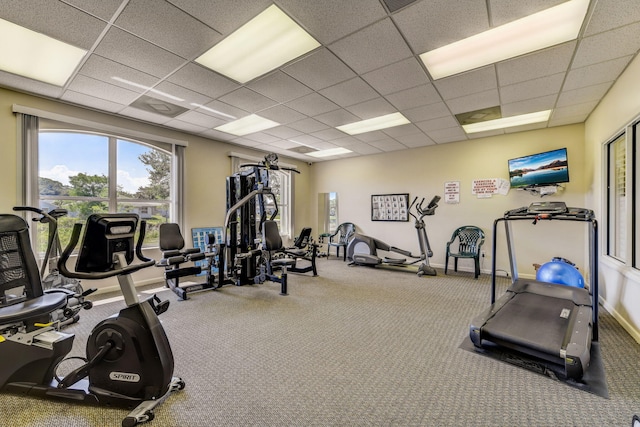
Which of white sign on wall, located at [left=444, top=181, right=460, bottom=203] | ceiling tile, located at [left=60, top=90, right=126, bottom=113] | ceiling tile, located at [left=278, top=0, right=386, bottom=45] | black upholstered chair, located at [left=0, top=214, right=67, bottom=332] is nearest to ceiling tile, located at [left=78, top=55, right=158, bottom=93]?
ceiling tile, located at [left=60, top=90, right=126, bottom=113]

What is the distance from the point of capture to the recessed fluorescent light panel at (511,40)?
2197 millimetres

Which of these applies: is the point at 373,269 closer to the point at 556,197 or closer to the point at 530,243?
the point at 530,243

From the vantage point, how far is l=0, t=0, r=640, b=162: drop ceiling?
2.13m

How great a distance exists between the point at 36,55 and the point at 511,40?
4.67 m

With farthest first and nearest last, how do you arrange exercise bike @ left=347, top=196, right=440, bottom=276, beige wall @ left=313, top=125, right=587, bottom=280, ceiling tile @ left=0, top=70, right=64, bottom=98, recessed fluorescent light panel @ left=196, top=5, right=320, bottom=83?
exercise bike @ left=347, top=196, right=440, bottom=276
beige wall @ left=313, top=125, right=587, bottom=280
ceiling tile @ left=0, top=70, right=64, bottom=98
recessed fluorescent light panel @ left=196, top=5, right=320, bottom=83

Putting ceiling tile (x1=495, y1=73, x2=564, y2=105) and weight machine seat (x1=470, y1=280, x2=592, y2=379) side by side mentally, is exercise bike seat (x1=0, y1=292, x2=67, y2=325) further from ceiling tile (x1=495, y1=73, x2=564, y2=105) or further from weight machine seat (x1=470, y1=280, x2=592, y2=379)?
ceiling tile (x1=495, y1=73, x2=564, y2=105)

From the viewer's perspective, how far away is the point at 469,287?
4.53 meters

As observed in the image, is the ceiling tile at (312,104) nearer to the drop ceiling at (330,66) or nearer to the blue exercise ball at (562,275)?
the drop ceiling at (330,66)

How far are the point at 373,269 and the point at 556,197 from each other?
363cm

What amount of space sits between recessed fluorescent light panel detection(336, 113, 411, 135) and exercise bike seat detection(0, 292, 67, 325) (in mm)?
4394

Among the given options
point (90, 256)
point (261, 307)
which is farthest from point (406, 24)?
point (261, 307)

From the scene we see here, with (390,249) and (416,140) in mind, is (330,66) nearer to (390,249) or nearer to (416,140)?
(416,140)

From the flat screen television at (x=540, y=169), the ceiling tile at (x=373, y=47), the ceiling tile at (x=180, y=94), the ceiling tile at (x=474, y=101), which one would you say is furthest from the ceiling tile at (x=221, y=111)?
the flat screen television at (x=540, y=169)

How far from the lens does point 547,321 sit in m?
2.52
